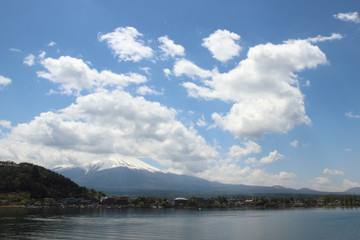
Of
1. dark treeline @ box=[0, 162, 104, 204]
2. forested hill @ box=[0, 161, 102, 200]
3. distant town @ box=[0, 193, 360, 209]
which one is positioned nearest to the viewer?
distant town @ box=[0, 193, 360, 209]

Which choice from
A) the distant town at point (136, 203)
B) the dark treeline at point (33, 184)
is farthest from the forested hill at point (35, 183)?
the distant town at point (136, 203)

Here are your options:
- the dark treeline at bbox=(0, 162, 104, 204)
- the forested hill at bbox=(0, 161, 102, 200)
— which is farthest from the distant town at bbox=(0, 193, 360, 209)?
the forested hill at bbox=(0, 161, 102, 200)

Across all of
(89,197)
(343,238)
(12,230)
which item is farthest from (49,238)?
(89,197)

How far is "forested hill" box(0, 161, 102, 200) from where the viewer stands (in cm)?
11300

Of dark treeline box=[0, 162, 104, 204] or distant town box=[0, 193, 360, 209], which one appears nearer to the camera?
distant town box=[0, 193, 360, 209]

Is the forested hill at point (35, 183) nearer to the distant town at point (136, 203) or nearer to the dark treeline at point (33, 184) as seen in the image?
the dark treeline at point (33, 184)

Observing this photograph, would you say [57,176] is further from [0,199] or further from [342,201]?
[342,201]

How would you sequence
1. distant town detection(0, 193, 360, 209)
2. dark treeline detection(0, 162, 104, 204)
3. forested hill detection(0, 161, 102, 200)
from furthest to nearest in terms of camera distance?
forested hill detection(0, 161, 102, 200)
dark treeline detection(0, 162, 104, 204)
distant town detection(0, 193, 360, 209)

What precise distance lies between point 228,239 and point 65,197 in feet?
343

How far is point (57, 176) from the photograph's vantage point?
132500mm

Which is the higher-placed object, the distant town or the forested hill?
the forested hill

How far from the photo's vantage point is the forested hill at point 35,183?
371 ft

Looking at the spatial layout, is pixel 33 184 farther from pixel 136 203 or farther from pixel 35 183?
pixel 136 203

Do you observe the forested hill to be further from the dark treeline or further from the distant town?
the distant town
